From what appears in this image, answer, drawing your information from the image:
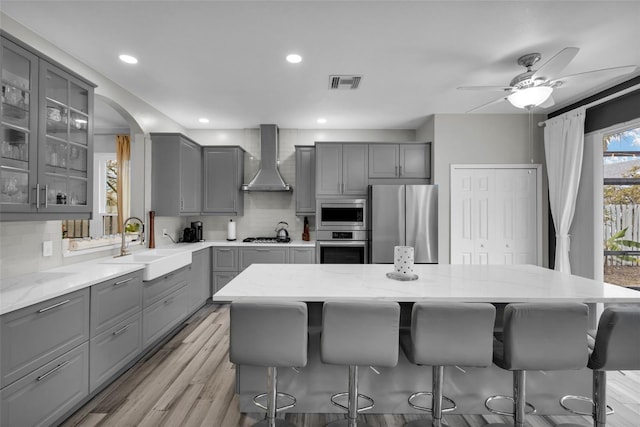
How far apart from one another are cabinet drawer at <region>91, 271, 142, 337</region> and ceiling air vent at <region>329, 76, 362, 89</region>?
263 cm

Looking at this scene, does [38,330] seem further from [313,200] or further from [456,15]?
[313,200]

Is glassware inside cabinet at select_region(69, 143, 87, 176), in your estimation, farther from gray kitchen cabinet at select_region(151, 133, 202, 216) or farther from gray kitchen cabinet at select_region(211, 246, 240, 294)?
gray kitchen cabinet at select_region(211, 246, 240, 294)

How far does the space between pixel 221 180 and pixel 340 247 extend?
214 cm

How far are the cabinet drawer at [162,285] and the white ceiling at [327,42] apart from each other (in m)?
2.06

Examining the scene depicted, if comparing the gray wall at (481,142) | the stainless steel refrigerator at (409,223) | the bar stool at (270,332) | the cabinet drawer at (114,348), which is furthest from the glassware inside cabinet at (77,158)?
the gray wall at (481,142)

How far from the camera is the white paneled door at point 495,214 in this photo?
464 cm

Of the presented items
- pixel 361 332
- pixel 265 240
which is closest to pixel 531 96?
pixel 361 332

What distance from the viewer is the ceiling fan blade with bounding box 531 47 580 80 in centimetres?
226

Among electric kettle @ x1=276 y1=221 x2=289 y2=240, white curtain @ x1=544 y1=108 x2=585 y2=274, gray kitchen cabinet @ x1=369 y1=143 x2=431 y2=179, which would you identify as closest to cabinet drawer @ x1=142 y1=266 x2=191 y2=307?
electric kettle @ x1=276 y1=221 x2=289 y2=240

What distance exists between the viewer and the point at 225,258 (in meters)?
4.96

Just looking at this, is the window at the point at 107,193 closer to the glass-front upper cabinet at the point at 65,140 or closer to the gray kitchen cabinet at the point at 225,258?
the gray kitchen cabinet at the point at 225,258

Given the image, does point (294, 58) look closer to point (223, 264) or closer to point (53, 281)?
point (53, 281)

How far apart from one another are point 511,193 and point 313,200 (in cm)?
285

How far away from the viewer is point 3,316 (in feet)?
5.47
